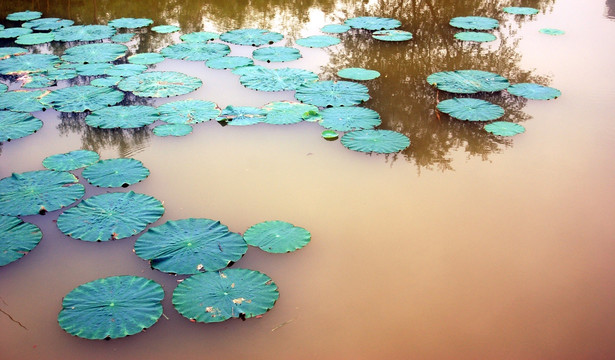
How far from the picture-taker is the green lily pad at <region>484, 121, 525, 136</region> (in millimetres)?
3977

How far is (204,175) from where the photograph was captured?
11.6ft

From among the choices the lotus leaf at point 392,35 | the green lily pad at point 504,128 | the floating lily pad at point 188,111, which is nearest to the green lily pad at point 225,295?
the floating lily pad at point 188,111

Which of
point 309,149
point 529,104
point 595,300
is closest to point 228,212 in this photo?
point 309,149

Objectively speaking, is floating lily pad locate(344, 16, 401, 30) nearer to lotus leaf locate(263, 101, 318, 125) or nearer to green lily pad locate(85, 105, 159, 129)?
lotus leaf locate(263, 101, 318, 125)

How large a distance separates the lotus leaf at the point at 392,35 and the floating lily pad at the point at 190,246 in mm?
3688

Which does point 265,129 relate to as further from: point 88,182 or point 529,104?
point 529,104

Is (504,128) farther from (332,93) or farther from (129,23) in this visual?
(129,23)

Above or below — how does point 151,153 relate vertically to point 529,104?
below

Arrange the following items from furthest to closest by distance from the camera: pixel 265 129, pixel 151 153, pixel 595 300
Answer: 1. pixel 265 129
2. pixel 151 153
3. pixel 595 300

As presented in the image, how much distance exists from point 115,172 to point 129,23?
12.4 ft

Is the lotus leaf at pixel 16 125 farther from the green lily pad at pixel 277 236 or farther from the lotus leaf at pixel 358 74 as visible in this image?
the lotus leaf at pixel 358 74

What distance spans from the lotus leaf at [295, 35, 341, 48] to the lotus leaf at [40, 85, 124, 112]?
7.00ft

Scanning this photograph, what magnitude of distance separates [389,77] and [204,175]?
2.25 metres

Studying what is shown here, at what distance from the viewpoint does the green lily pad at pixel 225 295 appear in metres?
2.42
